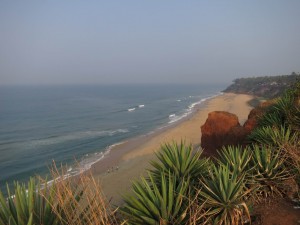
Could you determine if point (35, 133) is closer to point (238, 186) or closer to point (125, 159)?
point (125, 159)

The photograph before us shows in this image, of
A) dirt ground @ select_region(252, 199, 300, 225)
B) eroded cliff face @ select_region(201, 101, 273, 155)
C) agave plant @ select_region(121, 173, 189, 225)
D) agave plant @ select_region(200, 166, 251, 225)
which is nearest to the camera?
agave plant @ select_region(121, 173, 189, 225)

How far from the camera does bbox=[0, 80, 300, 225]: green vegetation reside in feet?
13.1

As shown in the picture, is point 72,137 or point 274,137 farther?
point 72,137

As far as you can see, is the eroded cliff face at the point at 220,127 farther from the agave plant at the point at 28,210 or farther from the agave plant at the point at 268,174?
the agave plant at the point at 28,210

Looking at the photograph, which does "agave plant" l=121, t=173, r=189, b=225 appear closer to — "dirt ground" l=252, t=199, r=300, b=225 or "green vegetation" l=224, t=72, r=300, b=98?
"dirt ground" l=252, t=199, r=300, b=225

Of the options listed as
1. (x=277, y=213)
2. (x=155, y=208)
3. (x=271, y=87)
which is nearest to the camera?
(x=155, y=208)

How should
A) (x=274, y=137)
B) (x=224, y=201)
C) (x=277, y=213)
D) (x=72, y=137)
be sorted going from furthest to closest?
(x=72, y=137)
(x=274, y=137)
(x=277, y=213)
(x=224, y=201)

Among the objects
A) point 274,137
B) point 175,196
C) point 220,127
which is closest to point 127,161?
point 220,127

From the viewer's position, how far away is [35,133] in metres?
34.9

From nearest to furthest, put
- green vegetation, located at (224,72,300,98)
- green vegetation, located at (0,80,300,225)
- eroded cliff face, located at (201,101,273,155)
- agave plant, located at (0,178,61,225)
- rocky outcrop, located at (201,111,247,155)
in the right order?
green vegetation, located at (0,80,300,225) → agave plant, located at (0,178,61,225) → eroded cliff face, located at (201,101,273,155) → rocky outcrop, located at (201,111,247,155) → green vegetation, located at (224,72,300,98)

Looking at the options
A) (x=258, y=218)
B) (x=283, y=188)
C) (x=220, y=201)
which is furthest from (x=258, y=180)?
(x=220, y=201)

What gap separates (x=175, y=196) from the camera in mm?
5410

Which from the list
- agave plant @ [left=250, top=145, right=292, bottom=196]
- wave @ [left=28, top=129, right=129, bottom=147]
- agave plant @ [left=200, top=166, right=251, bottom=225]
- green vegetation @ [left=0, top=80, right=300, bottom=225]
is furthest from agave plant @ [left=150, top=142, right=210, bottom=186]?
wave @ [left=28, top=129, right=129, bottom=147]

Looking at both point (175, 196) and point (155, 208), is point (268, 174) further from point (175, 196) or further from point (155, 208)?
point (155, 208)
